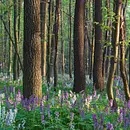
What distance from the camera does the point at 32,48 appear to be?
8.72 metres

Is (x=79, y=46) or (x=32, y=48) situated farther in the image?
(x=79, y=46)

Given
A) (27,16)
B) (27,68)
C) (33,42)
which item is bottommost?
(27,68)

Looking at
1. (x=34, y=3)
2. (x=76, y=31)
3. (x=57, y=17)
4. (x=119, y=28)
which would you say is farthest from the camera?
(x=57, y=17)

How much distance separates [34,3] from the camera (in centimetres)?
866

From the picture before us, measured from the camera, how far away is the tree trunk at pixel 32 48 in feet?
28.4

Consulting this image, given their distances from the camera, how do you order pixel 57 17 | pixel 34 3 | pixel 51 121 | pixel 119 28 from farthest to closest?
pixel 57 17
pixel 34 3
pixel 119 28
pixel 51 121

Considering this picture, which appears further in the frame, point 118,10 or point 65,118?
point 118,10

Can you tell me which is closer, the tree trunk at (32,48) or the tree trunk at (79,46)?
the tree trunk at (32,48)

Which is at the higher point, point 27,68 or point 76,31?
point 76,31

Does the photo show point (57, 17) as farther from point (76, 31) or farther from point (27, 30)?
point (27, 30)

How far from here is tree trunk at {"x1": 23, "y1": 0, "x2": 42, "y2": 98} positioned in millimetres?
8664

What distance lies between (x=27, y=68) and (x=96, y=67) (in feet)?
20.7

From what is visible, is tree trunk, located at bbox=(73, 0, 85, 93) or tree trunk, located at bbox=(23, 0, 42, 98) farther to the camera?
tree trunk, located at bbox=(73, 0, 85, 93)

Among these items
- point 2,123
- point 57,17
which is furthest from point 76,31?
point 2,123
